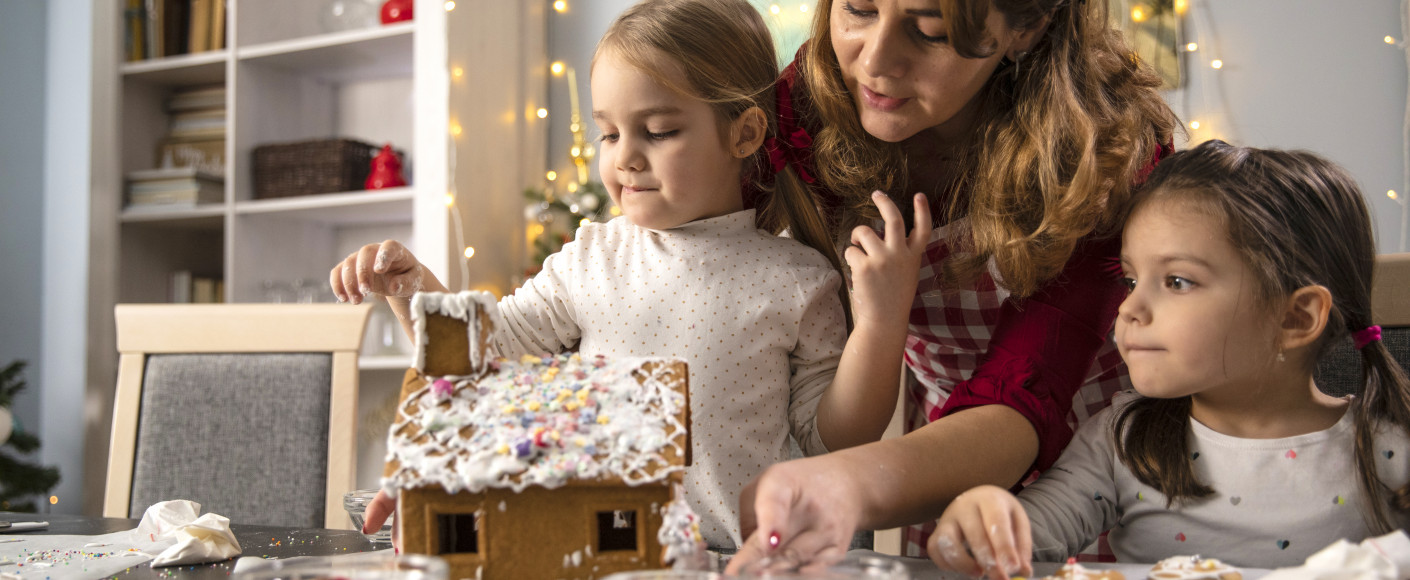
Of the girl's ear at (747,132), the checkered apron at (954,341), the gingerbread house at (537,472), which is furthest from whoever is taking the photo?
the checkered apron at (954,341)

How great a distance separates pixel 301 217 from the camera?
10.8ft

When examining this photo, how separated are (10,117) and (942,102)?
3309 mm

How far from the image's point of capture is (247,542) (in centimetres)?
98

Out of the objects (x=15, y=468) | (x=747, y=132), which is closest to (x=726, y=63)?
(x=747, y=132)

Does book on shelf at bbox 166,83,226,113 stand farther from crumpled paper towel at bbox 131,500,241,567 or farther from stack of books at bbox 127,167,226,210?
crumpled paper towel at bbox 131,500,241,567

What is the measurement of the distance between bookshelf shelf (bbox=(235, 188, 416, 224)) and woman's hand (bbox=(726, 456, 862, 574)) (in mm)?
2441

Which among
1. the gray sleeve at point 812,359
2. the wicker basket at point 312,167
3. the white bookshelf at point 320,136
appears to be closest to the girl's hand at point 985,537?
the gray sleeve at point 812,359

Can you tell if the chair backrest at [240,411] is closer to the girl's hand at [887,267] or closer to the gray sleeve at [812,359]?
the gray sleeve at [812,359]

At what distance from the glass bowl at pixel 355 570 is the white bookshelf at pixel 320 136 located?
2.38m

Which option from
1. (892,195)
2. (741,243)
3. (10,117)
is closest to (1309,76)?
(892,195)

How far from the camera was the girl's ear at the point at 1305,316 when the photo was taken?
2.85 feet

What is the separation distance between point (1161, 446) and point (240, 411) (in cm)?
142

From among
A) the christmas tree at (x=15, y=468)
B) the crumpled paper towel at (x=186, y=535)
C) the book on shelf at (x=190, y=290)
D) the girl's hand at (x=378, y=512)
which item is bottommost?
the christmas tree at (x=15, y=468)

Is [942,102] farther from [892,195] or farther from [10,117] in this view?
[10,117]
